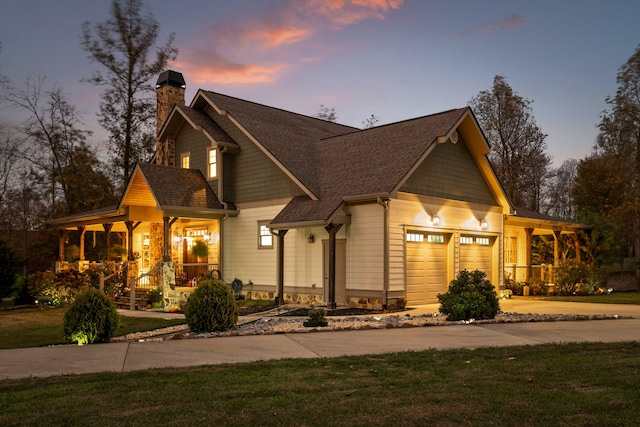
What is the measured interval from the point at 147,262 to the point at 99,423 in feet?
71.7

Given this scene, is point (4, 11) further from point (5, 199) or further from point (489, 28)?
point (5, 199)

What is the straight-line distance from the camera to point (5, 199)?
40375mm

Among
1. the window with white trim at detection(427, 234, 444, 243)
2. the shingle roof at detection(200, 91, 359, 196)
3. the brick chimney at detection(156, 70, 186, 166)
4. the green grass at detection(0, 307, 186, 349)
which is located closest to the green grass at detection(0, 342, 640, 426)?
the green grass at detection(0, 307, 186, 349)

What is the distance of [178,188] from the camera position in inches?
843

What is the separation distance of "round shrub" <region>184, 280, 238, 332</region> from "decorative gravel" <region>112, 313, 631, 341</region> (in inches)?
9.4

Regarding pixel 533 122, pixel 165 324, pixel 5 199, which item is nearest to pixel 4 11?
pixel 165 324

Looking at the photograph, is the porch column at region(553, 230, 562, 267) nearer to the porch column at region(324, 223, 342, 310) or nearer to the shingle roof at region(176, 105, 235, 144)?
the porch column at region(324, 223, 342, 310)

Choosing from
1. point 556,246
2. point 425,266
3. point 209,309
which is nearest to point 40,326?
point 209,309

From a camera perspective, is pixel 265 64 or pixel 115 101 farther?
pixel 115 101

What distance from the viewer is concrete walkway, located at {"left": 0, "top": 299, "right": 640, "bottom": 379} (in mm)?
8133

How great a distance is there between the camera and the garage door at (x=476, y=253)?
2097 cm

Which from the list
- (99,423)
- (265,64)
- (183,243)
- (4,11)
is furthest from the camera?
(265,64)

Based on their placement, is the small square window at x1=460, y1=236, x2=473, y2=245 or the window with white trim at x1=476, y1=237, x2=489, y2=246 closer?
the small square window at x1=460, y1=236, x2=473, y2=245

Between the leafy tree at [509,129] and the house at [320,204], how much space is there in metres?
15.8
